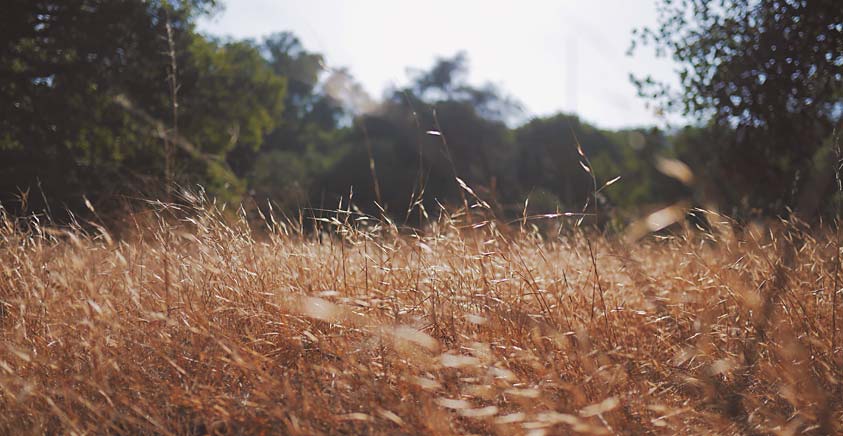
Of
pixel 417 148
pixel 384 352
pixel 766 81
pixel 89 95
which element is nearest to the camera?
pixel 384 352

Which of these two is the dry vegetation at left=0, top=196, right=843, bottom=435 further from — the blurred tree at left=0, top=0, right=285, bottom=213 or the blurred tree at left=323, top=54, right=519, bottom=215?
the blurred tree at left=323, top=54, right=519, bottom=215

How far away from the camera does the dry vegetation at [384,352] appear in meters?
2.11

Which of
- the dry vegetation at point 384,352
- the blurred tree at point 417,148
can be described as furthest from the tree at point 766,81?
the blurred tree at point 417,148

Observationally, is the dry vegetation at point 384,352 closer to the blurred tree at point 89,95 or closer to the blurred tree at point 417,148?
the blurred tree at point 89,95

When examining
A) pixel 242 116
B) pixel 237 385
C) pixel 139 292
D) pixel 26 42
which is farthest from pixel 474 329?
pixel 242 116

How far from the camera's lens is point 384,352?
8.00 feet

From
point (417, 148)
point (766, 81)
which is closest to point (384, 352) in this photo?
point (766, 81)

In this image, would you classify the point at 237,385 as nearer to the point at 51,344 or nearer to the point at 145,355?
the point at 145,355

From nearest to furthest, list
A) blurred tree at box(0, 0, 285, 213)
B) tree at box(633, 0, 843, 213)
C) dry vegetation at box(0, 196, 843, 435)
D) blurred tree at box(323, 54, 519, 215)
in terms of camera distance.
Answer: dry vegetation at box(0, 196, 843, 435), tree at box(633, 0, 843, 213), blurred tree at box(0, 0, 285, 213), blurred tree at box(323, 54, 519, 215)

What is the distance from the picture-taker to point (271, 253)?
331cm

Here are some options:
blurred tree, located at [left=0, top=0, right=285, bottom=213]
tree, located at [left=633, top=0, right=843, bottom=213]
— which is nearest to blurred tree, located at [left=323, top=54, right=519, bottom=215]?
blurred tree, located at [left=0, top=0, right=285, bottom=213]

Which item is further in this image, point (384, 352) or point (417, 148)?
point (417, 148)

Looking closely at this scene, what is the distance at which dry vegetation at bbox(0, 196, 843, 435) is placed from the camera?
2.11 meters

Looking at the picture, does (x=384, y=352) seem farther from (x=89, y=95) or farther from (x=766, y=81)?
(x=89, y=95)
